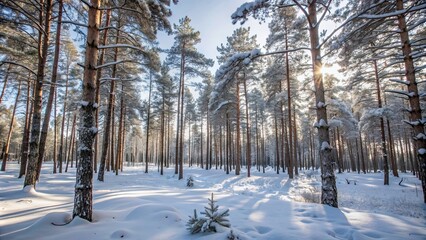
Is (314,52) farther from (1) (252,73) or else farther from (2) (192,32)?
(1) (252,73)

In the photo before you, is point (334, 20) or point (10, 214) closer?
point (10, 214)

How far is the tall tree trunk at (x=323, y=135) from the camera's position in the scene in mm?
5754

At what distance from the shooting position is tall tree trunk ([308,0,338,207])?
575 centimetres

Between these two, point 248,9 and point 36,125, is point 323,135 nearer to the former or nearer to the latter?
point 248,9

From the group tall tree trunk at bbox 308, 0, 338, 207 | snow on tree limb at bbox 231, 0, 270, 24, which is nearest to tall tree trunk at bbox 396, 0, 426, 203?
tall tree trunk at bbox 308, 0, 338, 207

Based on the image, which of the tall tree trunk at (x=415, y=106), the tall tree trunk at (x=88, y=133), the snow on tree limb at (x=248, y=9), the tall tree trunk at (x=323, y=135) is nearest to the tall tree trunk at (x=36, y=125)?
the tall tree trunk at (x=88, y=133)

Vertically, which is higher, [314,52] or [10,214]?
[314,52]

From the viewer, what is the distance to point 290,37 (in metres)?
16.3

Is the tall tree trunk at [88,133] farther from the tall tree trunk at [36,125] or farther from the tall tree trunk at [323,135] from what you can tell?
Answer: the tall tree trunk at [323,135]

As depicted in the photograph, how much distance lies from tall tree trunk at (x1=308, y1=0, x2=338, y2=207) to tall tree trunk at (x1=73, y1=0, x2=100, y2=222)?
6045 mm

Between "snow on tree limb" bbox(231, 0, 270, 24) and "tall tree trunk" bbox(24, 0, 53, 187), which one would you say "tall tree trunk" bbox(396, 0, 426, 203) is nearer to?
"snow on tree limb" bbox(231, 0, 270, 24)

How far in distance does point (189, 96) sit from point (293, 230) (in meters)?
31.5

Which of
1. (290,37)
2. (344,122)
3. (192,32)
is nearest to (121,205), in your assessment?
(192,32)

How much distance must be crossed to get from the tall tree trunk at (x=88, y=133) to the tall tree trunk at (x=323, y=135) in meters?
6.04
